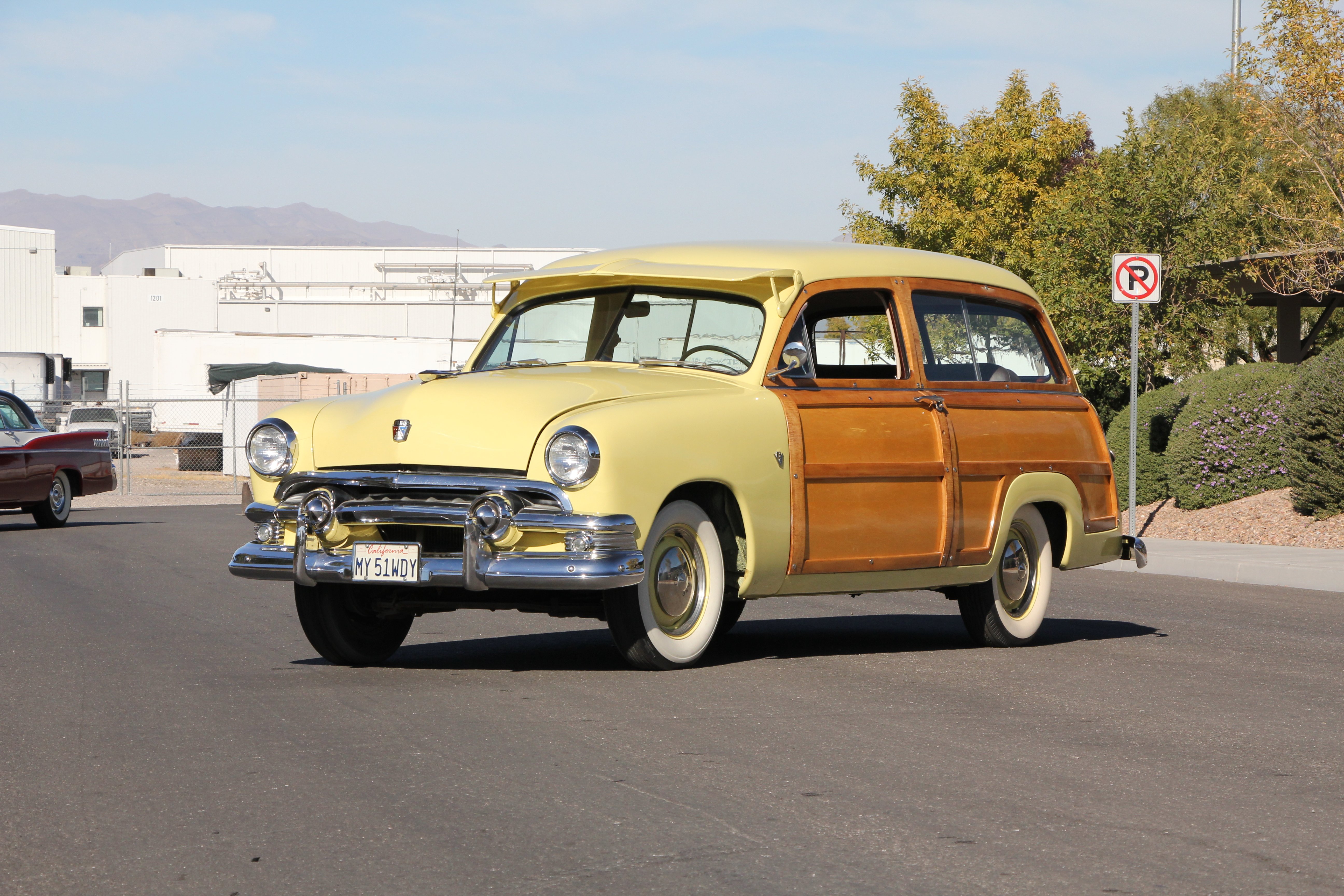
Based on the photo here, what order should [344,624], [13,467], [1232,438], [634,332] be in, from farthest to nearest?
[13,467], [1232,438], [634,332], [344,624]

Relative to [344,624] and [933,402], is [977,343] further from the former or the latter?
[344,624]

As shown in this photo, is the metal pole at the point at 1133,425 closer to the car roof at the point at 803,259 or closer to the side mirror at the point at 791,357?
the car roof at the point at 803,259

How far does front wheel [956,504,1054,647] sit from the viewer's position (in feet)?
30.9

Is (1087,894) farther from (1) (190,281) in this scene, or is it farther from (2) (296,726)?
(1) (190,281)

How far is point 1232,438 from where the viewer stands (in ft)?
65.1

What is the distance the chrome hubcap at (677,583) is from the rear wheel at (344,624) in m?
1.47

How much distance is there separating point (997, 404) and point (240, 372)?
122ft

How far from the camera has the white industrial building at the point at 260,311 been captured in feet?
155

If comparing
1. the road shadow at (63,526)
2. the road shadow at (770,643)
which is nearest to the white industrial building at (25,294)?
the road shadow at (63,526)

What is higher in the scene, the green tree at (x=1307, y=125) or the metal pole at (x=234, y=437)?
the green tree at (x=1307, y=125)

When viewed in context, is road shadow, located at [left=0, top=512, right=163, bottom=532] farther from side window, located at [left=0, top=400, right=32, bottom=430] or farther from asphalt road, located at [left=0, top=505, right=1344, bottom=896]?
asphalt road, located at [left=0, top=505, right=1344, bottom=896]

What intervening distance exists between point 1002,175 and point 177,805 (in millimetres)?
28076

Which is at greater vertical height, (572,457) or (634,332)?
(634,332)

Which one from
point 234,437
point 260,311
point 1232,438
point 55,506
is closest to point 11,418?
point 55,506
